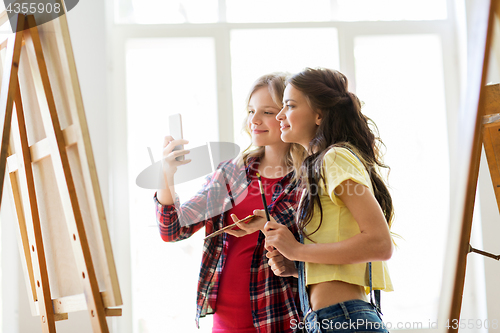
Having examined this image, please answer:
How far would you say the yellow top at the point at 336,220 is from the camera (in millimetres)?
942

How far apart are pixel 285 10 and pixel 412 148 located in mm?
1095

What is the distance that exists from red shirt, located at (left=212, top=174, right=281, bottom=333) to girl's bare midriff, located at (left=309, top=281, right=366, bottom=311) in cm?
39

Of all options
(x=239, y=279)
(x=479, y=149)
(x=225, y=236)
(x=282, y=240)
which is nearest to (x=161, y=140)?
(x=225, y=236)

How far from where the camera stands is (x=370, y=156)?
1096mm

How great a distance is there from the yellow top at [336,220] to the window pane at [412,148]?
146cm

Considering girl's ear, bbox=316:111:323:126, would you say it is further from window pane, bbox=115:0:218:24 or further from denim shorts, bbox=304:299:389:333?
window pane, bbox=115:0:218:24

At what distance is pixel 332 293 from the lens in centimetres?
95

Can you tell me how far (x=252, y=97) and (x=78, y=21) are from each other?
1300 mm

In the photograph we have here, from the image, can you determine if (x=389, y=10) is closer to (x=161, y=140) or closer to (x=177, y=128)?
(x=161, y=140)

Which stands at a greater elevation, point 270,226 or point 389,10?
point 389,10

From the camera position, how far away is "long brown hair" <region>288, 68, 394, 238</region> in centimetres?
102

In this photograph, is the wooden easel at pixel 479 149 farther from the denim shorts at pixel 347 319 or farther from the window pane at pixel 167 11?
the window pane at pixel 167 11

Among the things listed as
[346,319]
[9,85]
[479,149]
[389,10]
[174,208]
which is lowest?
[346,319]

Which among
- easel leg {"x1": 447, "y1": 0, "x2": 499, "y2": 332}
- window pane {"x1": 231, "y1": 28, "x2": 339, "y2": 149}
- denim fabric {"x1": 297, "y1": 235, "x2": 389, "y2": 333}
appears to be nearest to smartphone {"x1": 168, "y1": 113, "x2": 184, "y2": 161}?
denim fabric {"x1": 297, "y1": 235, "x2": 389, "y2": 333}
